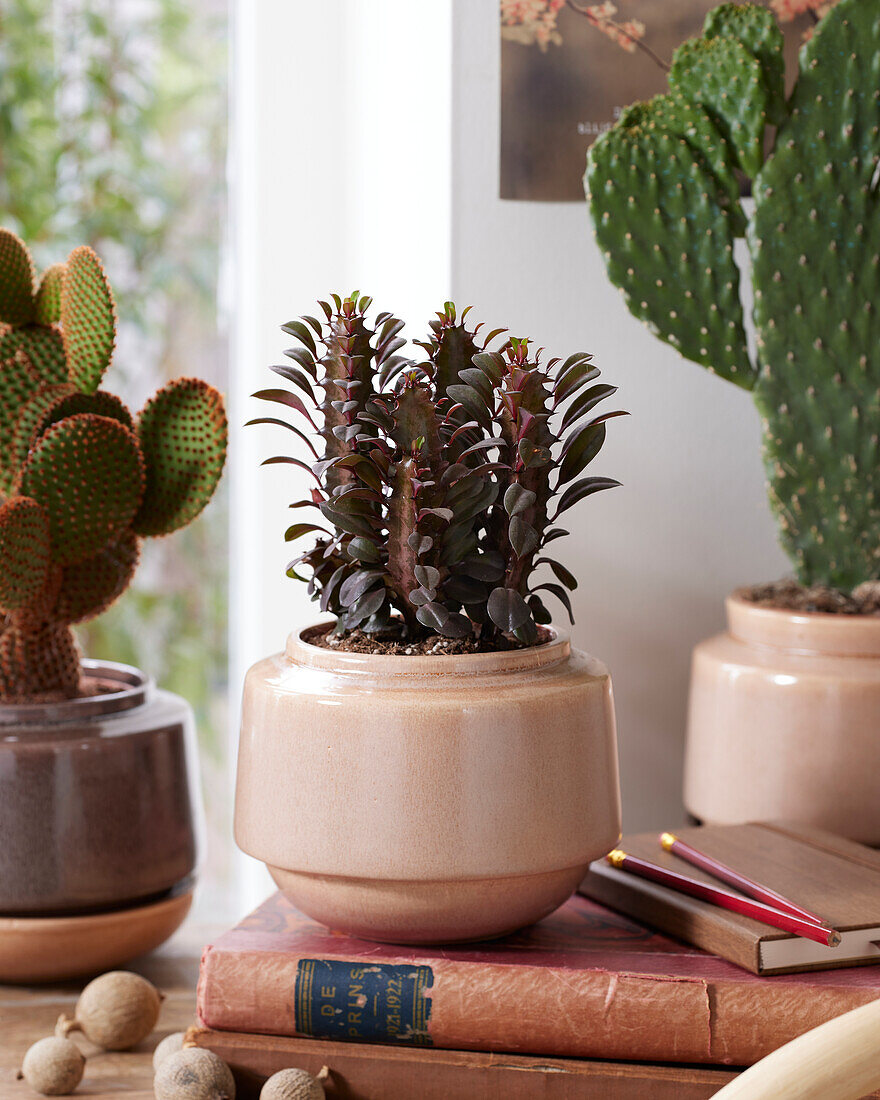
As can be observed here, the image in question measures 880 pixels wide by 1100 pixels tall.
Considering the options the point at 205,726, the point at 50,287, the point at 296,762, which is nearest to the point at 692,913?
the point at 296,762

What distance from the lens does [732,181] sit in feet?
2.79

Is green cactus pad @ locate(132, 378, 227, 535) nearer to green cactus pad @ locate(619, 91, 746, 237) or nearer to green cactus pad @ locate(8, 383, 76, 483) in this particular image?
green cactus pad @ locate(8, 383, 76, 483)

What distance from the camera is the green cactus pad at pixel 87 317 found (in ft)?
2.62

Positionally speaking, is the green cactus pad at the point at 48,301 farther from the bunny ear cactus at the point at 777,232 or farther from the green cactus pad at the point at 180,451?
the bunny ear cactus at the point at 777,232

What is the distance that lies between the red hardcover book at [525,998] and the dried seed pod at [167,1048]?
0.12ft

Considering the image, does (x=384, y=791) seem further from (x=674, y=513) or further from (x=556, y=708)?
(x=674, y=513)

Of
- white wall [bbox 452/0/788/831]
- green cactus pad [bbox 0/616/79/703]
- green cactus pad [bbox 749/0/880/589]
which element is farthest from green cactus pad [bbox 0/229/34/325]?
green cactus pad [bbox 749/0/880/589]

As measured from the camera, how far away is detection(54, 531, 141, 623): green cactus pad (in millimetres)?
831

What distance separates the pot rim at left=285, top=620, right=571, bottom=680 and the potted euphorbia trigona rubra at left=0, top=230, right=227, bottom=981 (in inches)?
8.8

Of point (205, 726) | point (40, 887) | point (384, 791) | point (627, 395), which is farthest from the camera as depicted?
point (205, 726)

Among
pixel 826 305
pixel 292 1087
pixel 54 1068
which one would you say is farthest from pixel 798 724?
pixel 54 1068

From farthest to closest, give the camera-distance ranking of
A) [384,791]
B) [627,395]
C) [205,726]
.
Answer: [205,726], [627,395], [384,791]

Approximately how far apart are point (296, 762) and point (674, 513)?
0.46m

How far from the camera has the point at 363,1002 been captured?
0.62 m
